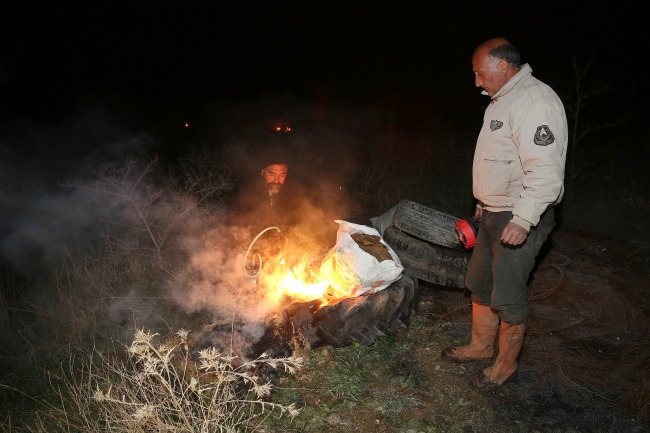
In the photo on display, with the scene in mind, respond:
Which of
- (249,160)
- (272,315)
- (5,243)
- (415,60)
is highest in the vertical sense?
(415,60)

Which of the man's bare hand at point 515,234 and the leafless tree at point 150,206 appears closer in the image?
the man's bare hand at point 515,234

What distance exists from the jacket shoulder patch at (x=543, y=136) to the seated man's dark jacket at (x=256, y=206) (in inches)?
137

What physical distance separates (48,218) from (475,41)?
1638 centimetres

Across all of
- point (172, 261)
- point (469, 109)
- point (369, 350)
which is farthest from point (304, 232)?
point (469, 109)

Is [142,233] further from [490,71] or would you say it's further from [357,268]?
[490,71]

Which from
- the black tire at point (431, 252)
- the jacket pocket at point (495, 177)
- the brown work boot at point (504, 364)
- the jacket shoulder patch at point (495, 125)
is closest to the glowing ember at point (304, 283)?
the black tire at point (431, 252)

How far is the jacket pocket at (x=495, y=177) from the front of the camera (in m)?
2.54

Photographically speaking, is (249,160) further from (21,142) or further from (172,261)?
(21,142)

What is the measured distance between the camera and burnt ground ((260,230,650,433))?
259cm

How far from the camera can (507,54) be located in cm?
251

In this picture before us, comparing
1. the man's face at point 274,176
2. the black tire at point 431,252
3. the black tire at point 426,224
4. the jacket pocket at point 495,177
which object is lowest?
the black tire at point 431,252

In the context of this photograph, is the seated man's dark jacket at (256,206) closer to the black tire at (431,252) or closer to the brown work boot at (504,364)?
the black tire at (431,252)

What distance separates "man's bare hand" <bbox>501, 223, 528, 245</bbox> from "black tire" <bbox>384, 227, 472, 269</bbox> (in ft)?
5.59

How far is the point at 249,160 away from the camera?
714cm
